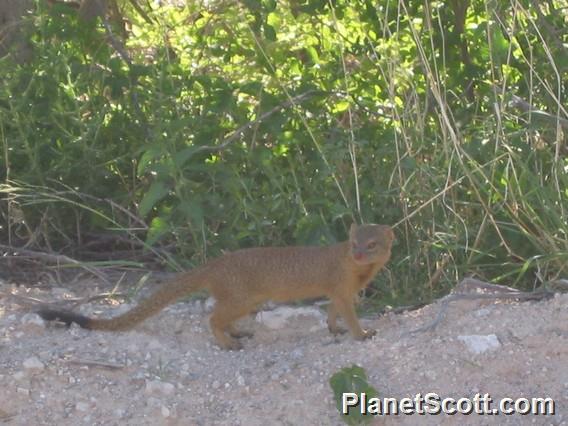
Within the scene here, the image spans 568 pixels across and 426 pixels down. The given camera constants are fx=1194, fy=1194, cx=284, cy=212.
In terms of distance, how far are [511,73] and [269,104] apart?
105 cm

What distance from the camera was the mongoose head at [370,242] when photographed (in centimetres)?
413

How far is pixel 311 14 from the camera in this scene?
4.96 meters

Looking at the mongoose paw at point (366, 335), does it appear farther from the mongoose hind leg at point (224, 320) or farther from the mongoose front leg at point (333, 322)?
the mongoose hind leg at point (224, 320)

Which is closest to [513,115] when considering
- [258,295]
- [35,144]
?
[258,295]

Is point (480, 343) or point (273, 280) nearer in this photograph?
point (480, 343)

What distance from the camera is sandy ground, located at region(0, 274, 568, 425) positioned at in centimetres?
359

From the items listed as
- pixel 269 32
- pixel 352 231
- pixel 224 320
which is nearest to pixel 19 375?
pixel 224 320

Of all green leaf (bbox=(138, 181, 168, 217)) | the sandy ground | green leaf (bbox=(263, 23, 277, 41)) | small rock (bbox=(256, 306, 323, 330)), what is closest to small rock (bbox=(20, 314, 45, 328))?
the sandy ground

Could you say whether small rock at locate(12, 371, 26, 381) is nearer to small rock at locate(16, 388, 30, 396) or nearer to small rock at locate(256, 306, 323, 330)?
small rock at locate(16, 388, 30, 396)

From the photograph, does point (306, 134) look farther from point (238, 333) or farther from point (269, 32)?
point (238, 333)

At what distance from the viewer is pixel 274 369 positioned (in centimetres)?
385

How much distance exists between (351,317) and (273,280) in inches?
12.1

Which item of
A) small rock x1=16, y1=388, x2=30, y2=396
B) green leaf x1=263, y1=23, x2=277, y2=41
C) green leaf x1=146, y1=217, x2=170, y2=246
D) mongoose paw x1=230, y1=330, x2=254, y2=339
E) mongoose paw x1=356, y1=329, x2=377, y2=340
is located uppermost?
green leaf x1=263, y1=23, x2=277, y2=41

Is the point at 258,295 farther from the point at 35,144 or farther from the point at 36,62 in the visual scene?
the point at 36,62
